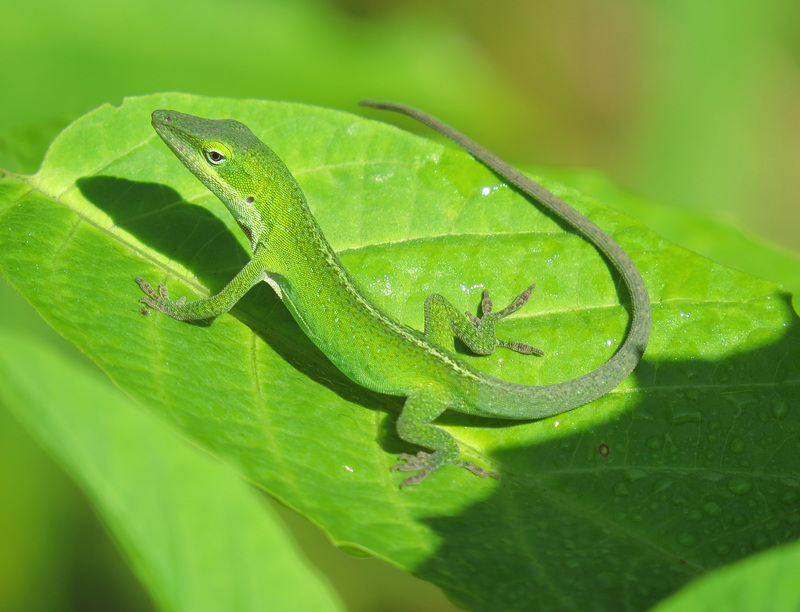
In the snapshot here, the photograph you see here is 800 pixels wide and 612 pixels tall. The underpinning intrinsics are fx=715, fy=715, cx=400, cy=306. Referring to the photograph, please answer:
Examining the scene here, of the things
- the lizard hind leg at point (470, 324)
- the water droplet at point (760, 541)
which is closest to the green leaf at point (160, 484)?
the water droplet at point (760, 541)

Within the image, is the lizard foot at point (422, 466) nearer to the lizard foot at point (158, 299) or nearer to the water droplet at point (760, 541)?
the water droplet at point (760, 541)

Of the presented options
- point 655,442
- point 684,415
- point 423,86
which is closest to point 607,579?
point 655,442

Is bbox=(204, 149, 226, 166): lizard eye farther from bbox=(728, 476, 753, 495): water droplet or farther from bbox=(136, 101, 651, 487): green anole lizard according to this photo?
bbox=(728, 476, 753, 495): water droplet

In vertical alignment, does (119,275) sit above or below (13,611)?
above

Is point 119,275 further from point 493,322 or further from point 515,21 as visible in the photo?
point 515,21

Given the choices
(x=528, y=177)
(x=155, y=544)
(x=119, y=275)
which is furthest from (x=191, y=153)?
(x=155, y=544)
